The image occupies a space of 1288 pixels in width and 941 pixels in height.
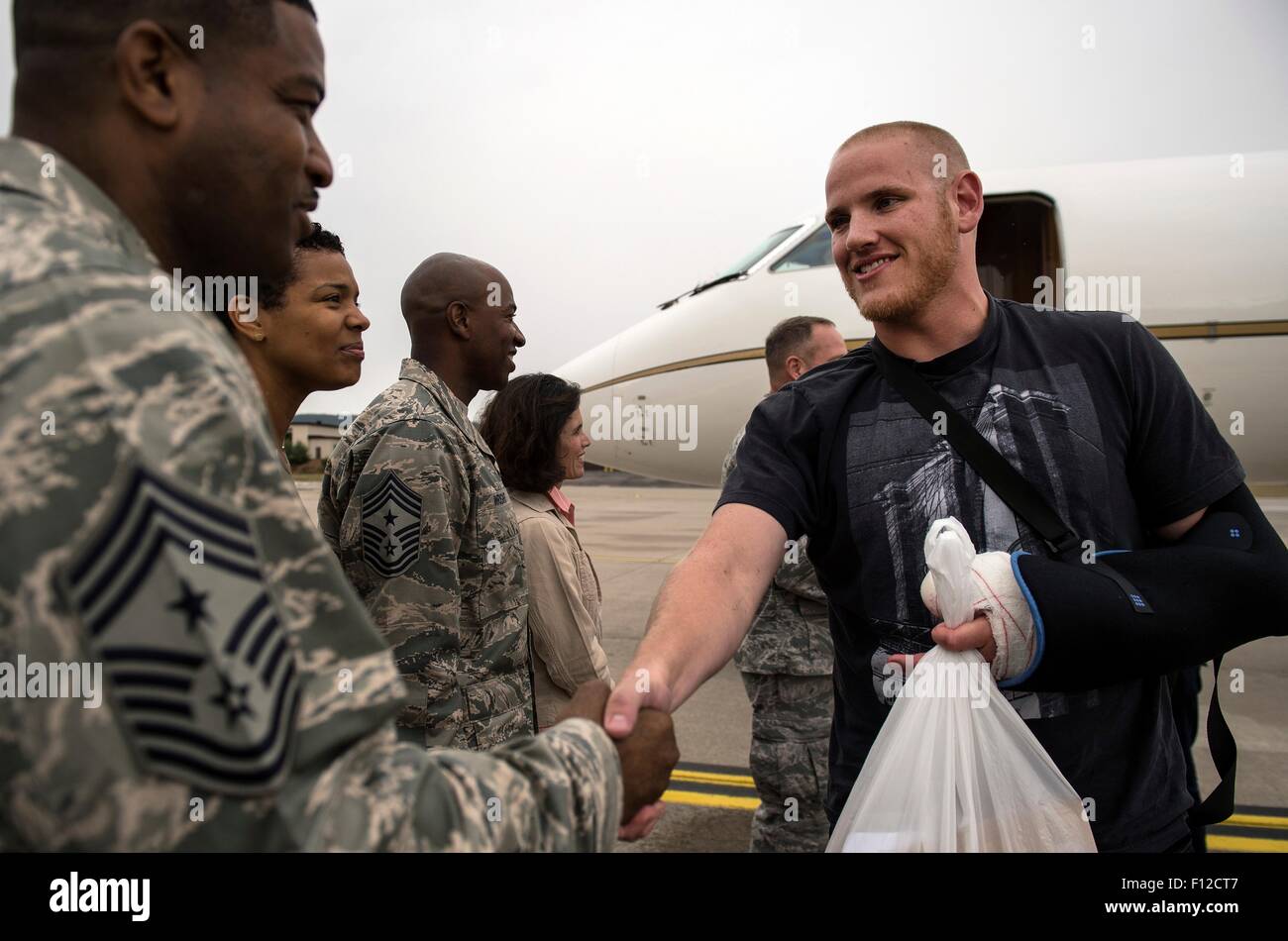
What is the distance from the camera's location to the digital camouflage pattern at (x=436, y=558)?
90.0 inches

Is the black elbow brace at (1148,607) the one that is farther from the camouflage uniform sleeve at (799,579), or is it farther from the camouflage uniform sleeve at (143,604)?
the camouflage uniform sleeve at (799,579)

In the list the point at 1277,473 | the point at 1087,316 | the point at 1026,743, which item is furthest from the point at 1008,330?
the point at 1277,473

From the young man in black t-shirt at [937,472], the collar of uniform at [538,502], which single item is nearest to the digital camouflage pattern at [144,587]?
the young man in black t-shirt at [937,472]

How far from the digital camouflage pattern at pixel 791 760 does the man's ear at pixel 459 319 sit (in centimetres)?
176

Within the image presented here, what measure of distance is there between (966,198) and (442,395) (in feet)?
5.30

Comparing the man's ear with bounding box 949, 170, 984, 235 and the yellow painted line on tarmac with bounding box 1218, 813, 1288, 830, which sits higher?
the man's ear with bounding box 949, 170, 984, 235

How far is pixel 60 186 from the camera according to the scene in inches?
32.4

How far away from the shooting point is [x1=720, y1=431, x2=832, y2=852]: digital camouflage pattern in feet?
10.7

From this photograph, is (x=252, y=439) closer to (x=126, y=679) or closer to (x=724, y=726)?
(x=126, y=679)

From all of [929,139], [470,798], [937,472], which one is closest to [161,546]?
[470,798]

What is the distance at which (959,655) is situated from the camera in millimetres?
1495

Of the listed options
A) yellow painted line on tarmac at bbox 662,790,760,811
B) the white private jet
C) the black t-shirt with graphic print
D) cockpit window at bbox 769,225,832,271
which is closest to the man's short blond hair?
the black t-shirt with graphic print

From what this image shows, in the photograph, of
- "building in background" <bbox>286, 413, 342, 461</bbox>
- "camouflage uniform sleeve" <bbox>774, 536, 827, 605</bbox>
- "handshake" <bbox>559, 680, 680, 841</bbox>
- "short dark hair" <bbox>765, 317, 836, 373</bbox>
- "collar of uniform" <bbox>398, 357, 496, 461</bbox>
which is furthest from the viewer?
"building in background" <bbox>286, 413, 342, 461</bbox>

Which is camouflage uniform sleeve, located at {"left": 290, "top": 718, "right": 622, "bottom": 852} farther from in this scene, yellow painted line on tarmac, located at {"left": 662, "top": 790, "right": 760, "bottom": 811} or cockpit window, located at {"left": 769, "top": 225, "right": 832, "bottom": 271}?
cockpit window, located at {"left": 769, "top": 225, "right": 832, "bottom": 271}
